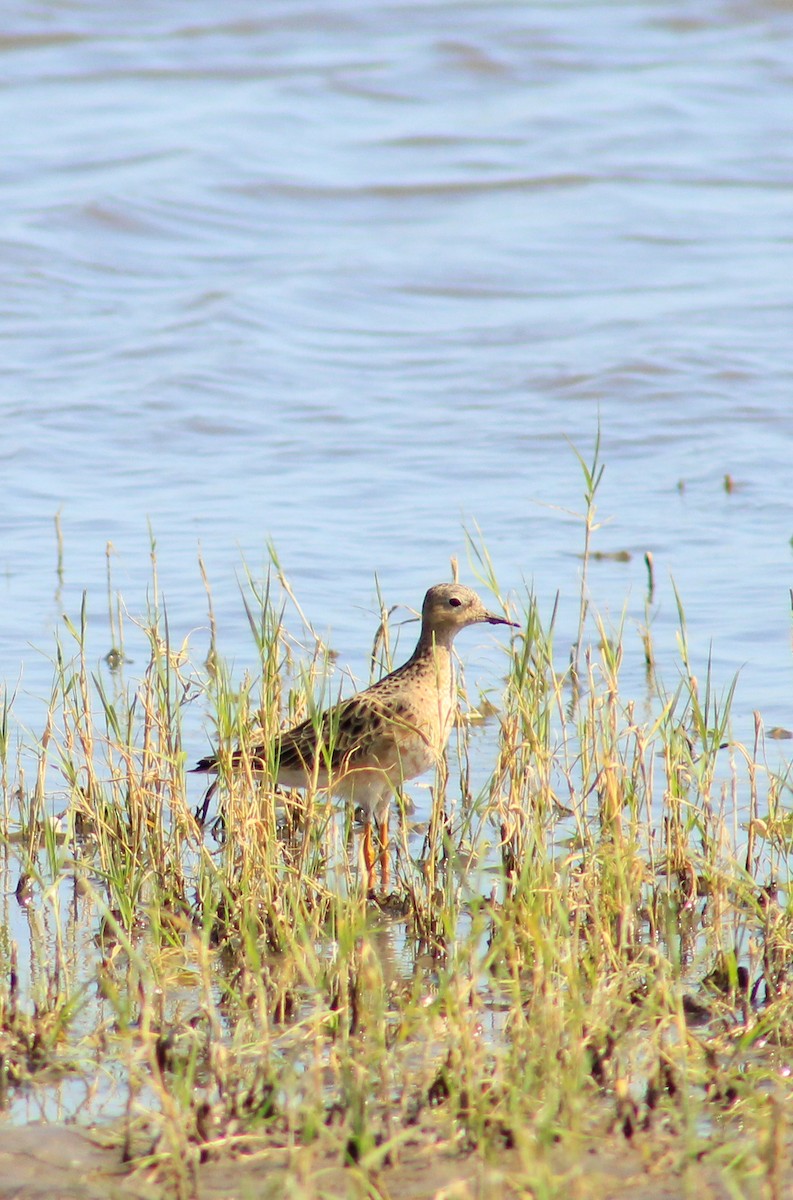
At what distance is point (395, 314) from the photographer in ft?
46.4

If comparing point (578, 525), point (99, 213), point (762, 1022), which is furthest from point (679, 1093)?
point (99, 213)

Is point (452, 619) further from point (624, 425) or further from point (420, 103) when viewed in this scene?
point (420, 103)

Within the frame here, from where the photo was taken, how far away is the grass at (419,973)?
3713 millimetres

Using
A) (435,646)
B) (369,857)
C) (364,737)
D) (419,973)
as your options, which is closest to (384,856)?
(369,857)

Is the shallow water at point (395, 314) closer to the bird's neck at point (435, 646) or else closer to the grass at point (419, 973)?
the bird's neck at point (435, 646)

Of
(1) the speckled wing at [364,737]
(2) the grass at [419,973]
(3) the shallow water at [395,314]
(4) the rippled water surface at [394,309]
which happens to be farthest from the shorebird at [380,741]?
(4) the rippled water surface at [394,309]

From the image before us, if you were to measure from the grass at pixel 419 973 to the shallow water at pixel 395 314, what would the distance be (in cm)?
145

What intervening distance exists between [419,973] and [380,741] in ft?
6.46

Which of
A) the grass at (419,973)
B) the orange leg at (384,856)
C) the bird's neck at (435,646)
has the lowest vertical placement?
the orange leg at (384,856)

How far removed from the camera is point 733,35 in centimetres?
2223

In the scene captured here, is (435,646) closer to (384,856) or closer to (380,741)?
(380,741)

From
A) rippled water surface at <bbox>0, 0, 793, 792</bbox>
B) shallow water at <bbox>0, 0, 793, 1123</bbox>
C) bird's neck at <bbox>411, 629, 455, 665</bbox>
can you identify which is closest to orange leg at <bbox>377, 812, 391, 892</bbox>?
bird's neck at <bbox>411, 629, 455, 665</bbox>

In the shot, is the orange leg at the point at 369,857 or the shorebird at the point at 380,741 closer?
the orange leg at the point at 369,857

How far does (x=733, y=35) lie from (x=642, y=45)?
4.11 feet
